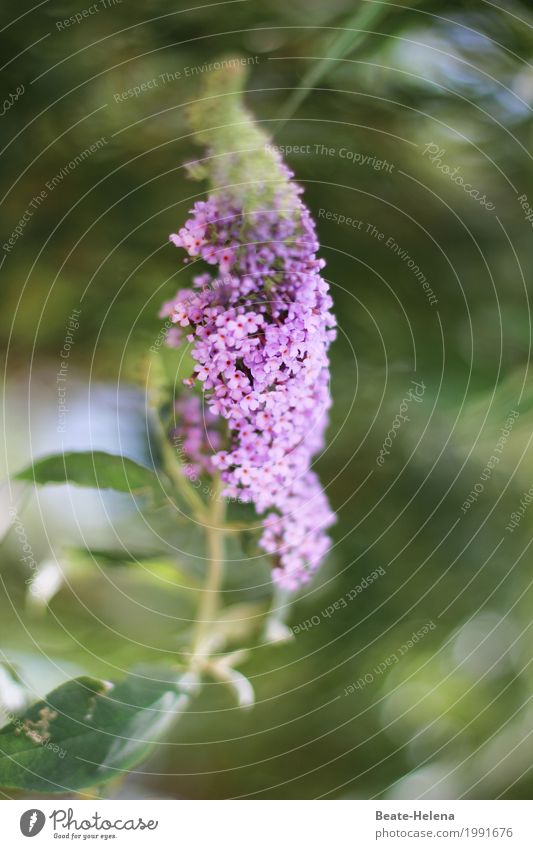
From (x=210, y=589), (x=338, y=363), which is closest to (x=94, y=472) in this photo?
(x=210, y=589)

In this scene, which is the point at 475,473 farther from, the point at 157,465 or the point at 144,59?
the point at 144,59

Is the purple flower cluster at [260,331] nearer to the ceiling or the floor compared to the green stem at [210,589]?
nearer to the ceiling

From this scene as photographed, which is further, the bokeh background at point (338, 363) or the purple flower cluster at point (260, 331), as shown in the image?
the bokeh background at point (338, 363)

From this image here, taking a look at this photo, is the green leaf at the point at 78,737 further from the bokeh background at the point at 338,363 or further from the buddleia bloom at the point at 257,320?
the buddleia bloom at the point at 257,320

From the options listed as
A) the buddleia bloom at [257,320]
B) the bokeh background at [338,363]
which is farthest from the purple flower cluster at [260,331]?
the bokeh background at [338,363]

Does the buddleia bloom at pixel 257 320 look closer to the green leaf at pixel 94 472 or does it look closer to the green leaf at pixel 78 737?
the green leaf at pixel 94 472

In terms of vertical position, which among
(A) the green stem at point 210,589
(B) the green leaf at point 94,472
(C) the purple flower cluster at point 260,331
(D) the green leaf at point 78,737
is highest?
(C) the purple flower cluster at point 260,331
